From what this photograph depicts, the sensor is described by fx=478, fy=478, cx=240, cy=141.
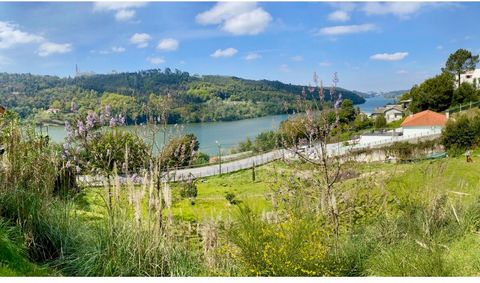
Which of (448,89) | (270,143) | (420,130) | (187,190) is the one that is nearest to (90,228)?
(270,143)

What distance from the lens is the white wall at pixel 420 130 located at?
30819mm

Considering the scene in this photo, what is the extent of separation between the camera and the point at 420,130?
31500 mm

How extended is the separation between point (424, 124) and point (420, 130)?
0.60 metres

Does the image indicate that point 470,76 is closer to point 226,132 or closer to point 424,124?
point 424,124

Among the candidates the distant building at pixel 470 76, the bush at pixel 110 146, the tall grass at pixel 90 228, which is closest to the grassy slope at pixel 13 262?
the tall grass at pixel 90 228

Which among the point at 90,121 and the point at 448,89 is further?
the point at 448,89

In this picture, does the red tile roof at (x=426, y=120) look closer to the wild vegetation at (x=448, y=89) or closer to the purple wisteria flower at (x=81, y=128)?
the wild vegetation at (x=448, y=89)

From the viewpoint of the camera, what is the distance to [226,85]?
5916 centimetres

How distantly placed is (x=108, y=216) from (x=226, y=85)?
2221 inches

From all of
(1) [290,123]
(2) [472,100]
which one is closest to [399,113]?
(2) [472,100]

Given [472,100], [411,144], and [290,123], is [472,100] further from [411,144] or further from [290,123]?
[290,123]

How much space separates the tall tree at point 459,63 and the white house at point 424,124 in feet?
30.5

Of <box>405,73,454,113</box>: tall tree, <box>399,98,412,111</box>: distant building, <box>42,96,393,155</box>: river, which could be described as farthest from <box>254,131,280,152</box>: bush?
<box>399,98,412,111</box>: distant building

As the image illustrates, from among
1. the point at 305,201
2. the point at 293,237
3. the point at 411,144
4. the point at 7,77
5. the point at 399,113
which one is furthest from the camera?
the point at 399,113
